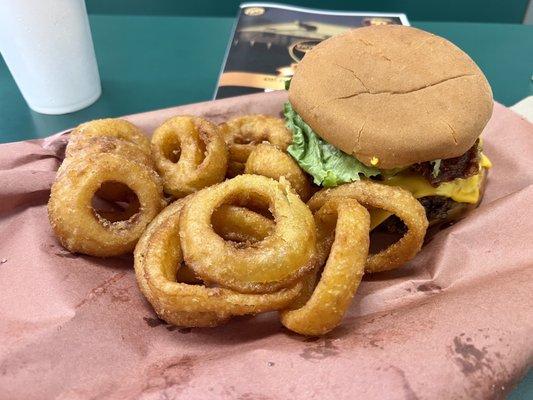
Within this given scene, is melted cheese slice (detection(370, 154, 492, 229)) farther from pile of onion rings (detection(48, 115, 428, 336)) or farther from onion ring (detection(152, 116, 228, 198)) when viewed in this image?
onion ring (detection(152, 116, 228, 198))

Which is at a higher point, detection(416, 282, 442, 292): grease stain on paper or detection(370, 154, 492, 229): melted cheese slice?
detection(370, 154, 492, 229): melted cheese slice

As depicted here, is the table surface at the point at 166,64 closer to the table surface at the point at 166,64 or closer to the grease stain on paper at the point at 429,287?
the table surface at the point at 166,64

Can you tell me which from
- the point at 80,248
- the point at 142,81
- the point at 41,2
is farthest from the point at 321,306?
the point at 142,81

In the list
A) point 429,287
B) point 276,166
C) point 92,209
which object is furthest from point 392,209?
point 92,209

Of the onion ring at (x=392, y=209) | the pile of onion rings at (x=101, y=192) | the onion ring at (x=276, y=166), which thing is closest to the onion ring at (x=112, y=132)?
the pile of onion rings at (x=101, y=192)

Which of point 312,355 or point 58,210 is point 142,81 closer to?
point 58,210

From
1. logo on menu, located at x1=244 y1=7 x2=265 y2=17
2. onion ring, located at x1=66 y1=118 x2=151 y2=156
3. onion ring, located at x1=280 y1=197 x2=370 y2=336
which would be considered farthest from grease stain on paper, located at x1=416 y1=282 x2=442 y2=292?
logo on menu, located at x1=244 y1=7 x2=265 y2=17
